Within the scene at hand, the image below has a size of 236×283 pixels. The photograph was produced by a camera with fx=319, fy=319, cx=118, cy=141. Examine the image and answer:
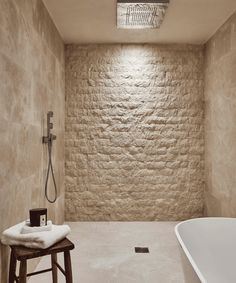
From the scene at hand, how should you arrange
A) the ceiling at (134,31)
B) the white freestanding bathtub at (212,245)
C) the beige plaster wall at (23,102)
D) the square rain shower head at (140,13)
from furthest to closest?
the ceiling at (134,31) → the square rain shower head at (140,13) → the white freestanding bathtub at (212,245) → the beige plaster wall at (23,102)

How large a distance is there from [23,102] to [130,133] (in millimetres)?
2112

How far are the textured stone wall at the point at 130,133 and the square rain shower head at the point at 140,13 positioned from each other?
0.78 metres

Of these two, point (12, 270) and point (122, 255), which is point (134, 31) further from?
point (12, 270)

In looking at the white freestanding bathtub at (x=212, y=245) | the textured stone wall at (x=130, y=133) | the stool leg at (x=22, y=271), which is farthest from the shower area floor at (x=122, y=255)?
the stool leg at (x=22, y=271)

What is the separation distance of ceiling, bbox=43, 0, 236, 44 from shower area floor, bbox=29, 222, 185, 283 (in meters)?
2.37

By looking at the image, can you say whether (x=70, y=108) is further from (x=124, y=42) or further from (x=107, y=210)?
(x=107, y=210)

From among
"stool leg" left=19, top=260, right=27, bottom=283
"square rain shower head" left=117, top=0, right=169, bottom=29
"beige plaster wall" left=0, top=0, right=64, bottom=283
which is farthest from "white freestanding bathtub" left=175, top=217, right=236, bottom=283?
"square rain shower head" left=117, top=0, right=169, bottom=29

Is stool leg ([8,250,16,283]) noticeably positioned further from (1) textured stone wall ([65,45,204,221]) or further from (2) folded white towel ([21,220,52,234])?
(1) textured stone wall ([65,45,204,221])

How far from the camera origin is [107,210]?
14.1 feet

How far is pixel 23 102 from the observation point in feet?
7.75

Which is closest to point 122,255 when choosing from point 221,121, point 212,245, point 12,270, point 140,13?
point 212,245

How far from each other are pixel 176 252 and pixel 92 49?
274 cm

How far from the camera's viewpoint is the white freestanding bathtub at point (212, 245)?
2.12 metres

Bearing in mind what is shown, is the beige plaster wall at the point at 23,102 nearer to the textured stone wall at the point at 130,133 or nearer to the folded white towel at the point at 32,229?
the folded white towel at the point at 32,229
